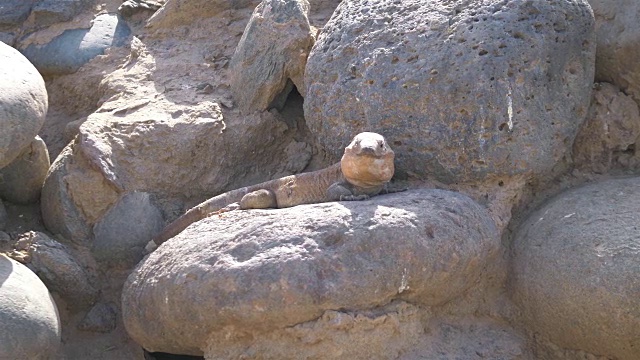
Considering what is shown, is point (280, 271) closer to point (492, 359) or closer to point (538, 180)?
point (492, 359)

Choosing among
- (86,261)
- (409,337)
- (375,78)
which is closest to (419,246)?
(409,337)

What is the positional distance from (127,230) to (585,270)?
9.05ft

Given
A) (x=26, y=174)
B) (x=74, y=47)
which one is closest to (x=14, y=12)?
(x=74, y=47)

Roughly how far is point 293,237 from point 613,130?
216 cm

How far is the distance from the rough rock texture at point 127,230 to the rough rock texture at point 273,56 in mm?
980

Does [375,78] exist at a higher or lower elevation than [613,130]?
higher

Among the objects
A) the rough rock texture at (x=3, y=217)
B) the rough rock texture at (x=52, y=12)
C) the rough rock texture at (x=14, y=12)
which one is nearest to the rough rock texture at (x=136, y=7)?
the rough rock texture at (x=52, y=12)

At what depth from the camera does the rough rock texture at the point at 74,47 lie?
24.4ft

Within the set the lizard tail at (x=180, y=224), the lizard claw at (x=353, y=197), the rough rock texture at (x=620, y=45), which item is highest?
the rough rock texture at (x=620, y=45)

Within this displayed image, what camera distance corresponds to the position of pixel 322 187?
19.4 feet

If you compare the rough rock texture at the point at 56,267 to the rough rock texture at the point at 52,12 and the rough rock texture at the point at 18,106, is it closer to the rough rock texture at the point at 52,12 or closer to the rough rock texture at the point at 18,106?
the rough rock texture at the point at 18,106

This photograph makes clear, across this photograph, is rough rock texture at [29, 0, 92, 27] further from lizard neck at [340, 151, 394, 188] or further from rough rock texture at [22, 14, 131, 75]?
lizard neck at [340, 151, 394, 188]

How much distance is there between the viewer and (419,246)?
5070 mm

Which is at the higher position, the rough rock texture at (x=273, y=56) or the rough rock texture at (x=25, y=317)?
the rough rock texture at (x=273, y=56)
